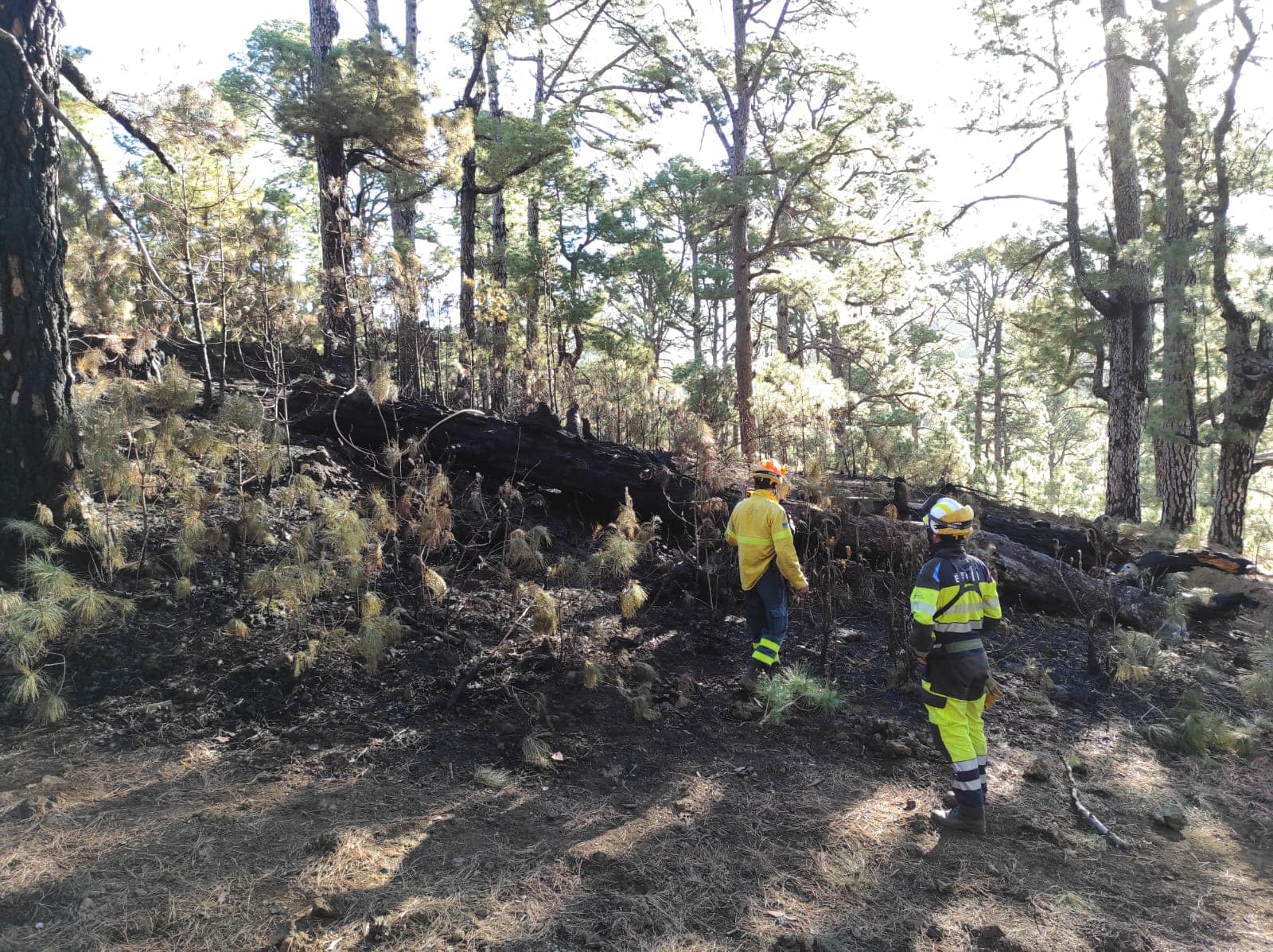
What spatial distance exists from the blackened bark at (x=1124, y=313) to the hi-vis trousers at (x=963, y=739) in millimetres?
10448

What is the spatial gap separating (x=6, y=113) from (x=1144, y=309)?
1504 centimetres

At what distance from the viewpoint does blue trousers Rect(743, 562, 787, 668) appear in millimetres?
5188

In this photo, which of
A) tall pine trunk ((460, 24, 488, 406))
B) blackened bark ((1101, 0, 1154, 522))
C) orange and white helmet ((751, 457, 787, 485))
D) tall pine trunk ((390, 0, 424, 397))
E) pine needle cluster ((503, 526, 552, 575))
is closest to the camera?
pine needle cluster ((503, 526, 552, 575))

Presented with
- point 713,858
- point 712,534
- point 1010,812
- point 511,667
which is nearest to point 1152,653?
point 1010,812

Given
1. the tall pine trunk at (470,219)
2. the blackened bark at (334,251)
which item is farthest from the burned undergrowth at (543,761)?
the tall pine trunk at (470,219)

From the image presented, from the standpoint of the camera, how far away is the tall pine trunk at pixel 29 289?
4.47 metres

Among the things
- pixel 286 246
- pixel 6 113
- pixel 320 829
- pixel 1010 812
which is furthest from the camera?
pixel 286 246

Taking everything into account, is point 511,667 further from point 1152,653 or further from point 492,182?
point 492,182

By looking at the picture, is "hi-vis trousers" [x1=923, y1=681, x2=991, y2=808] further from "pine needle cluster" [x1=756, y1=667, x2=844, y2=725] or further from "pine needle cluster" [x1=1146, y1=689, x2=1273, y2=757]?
"pine needle cluster" [x1=1146, y1=689, x2=1273, y2=757]

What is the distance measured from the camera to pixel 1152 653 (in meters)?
6.08

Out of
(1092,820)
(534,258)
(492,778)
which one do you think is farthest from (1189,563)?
(534,258)

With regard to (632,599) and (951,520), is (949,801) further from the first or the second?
(632,599)

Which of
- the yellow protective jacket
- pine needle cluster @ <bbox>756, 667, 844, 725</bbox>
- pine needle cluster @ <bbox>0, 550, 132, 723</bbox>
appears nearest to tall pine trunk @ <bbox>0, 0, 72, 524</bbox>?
pine needle cluster @ <bbox>0, 550, 132, 723</bbox>

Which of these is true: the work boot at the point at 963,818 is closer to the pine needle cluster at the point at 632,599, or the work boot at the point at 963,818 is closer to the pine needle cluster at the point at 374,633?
the pine needle cluster at the point at 632,599
